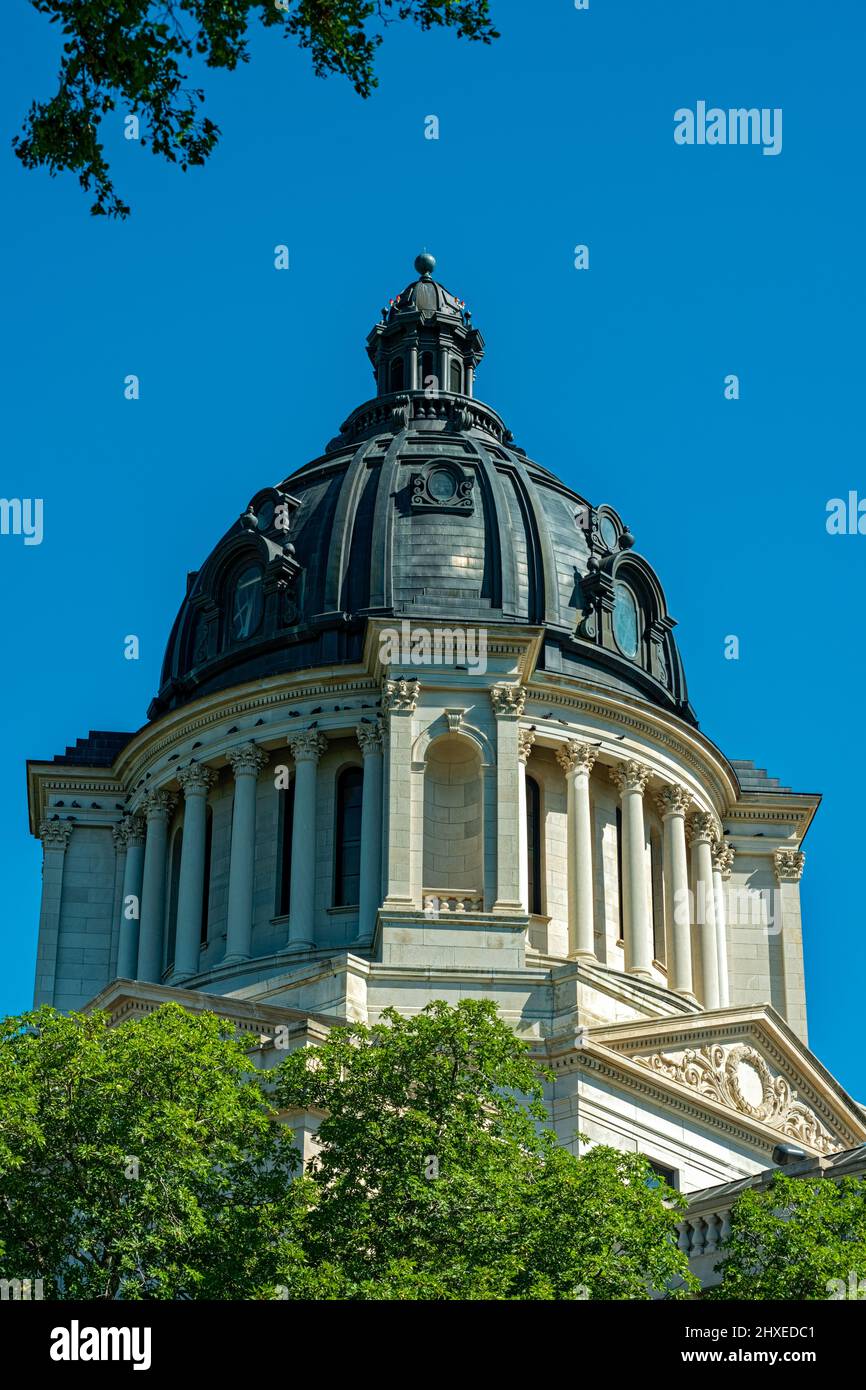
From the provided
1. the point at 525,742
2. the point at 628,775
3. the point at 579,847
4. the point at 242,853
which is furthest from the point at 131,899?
the point at 628,775

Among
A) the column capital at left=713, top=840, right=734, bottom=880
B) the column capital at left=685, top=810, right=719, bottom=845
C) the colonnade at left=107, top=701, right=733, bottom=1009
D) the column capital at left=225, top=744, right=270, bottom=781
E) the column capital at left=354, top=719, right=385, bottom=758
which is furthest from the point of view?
the column capital at left=713, top=840, right=734, bottom=880

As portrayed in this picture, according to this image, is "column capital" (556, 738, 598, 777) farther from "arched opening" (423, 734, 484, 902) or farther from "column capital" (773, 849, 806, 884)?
"column capital" (773, 849, 806, 884)

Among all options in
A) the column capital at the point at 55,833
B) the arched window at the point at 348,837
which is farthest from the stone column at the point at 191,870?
the column capital at the point at 55,833

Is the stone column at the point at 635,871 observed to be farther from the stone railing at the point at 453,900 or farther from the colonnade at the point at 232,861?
the stone railing at the point at 453,900

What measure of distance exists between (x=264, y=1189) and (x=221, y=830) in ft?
90.8

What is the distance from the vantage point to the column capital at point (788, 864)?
213ft

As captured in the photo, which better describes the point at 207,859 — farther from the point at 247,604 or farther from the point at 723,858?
the point at 723,858

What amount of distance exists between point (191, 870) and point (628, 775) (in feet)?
36.3

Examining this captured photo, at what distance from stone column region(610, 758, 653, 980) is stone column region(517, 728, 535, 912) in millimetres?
2668

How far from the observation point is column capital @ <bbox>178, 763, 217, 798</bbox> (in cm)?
6062

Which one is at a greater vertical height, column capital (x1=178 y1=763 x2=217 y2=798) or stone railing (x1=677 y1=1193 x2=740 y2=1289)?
column capital (x1=178 y1=763 x2=217 y2=798)

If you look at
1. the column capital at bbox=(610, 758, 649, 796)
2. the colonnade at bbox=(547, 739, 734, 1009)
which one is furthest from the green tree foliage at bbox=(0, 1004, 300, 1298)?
the column capital at bbox=(610, 758, 649, 796)

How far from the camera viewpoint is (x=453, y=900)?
5278 centimetres

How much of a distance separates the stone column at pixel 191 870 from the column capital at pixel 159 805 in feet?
2.84
